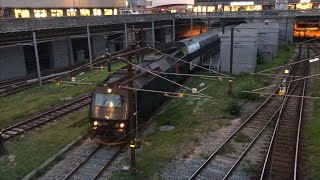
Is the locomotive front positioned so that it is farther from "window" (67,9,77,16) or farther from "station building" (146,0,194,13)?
"station building" (146,0,194,13)

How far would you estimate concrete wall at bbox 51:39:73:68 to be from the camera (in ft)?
136

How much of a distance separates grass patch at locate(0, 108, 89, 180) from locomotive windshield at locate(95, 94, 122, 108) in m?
3.18

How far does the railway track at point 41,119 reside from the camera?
778 inches

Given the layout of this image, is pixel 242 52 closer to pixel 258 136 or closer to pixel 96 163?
pixel 258 136

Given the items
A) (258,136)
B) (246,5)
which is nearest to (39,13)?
(258,136)

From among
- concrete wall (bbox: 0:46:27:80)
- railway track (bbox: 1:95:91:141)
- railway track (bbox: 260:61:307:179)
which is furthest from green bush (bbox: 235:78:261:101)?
concrete wall (bbox: 0:46:27:80)

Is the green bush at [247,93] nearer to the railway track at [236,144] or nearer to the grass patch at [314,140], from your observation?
the railway track at [236,144]

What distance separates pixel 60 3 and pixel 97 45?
15.0m

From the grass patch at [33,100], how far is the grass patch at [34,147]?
3.27 meters

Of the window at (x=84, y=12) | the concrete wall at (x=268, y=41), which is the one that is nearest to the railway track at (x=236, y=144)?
the concrete wall at (x=268, y=41)

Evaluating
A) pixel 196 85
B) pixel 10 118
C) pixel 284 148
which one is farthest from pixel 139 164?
pixel 196 85

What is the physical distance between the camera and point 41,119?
2192 cm

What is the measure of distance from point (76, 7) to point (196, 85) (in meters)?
40.0

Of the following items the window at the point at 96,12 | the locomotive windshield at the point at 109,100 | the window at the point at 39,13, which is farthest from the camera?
the window at the point at 96,12
